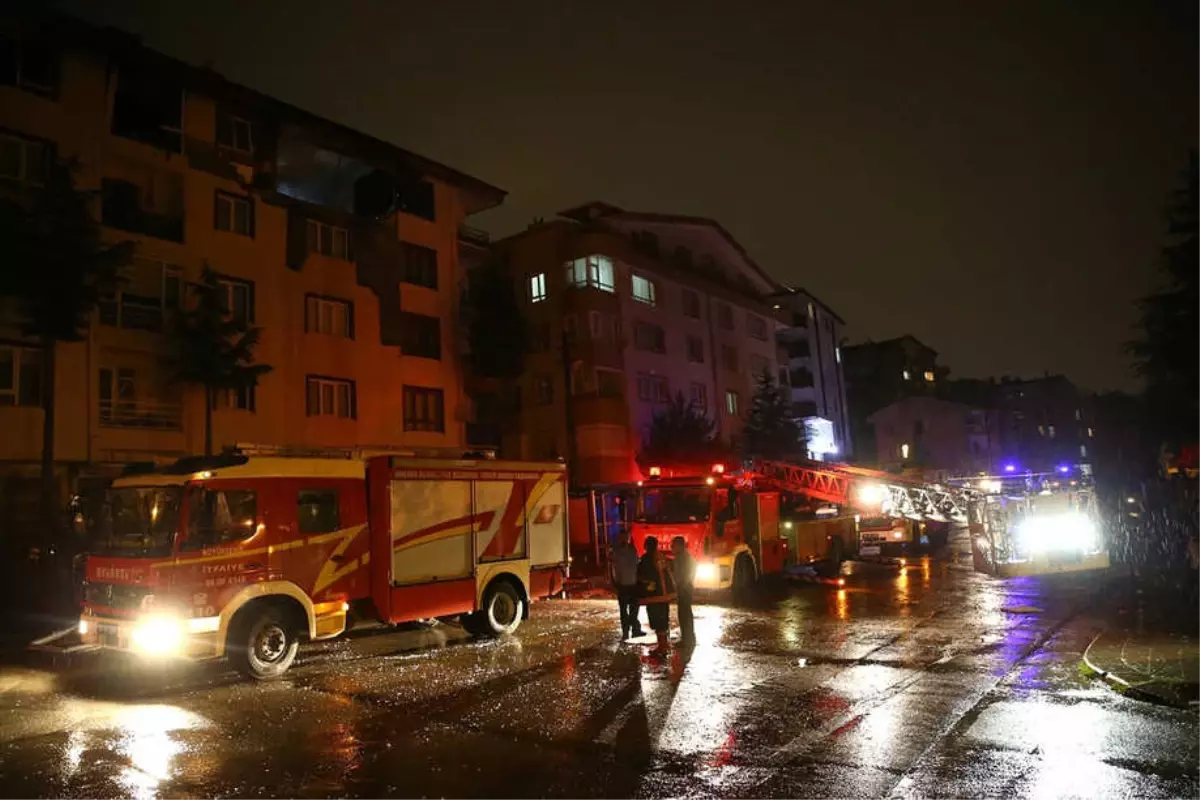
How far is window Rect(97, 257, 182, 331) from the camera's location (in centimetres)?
2277

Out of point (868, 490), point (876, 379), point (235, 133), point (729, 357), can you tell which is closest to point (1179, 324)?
point (868, 490)

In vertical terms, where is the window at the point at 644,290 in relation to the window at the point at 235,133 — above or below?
below

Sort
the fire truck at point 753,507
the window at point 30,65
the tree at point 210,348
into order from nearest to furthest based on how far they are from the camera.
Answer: the fire truck at point 753,507 < the window at point 30,65 < the tree at point 210,348

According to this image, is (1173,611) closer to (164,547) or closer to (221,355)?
(164,547)

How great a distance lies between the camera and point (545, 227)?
129 feet

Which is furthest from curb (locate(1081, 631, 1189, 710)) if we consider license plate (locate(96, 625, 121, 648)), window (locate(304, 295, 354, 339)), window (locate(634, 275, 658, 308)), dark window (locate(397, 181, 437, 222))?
window (locate(634, 275, 658, 308))

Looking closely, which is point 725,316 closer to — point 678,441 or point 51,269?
point 678,441

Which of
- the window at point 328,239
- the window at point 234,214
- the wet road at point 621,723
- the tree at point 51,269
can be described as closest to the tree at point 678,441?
the window at point 328,239

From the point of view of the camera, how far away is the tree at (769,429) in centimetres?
4497

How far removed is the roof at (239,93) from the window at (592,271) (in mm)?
5950

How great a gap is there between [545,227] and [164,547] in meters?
30.6

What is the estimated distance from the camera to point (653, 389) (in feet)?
133

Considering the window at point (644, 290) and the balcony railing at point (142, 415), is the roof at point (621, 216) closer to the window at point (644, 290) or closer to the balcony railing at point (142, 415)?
the window at point (644, 290)

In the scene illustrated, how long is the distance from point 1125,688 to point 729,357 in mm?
38831
